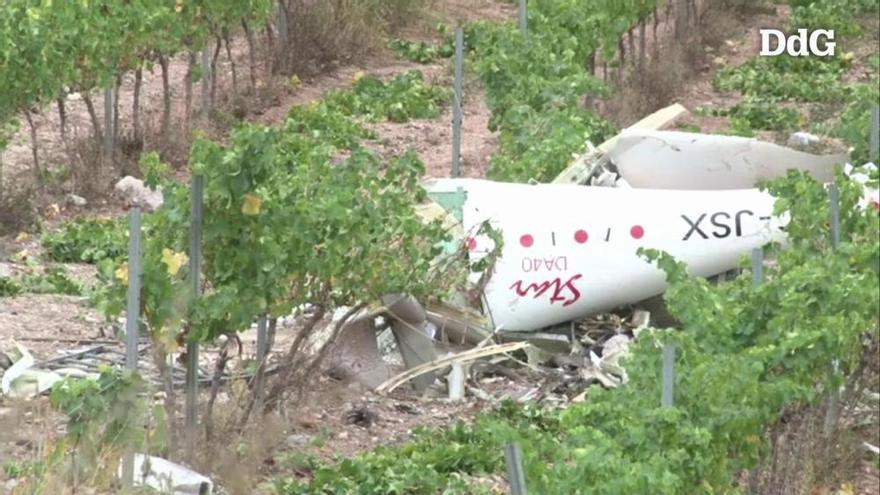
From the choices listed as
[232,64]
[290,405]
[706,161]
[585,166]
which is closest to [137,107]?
[232,64]

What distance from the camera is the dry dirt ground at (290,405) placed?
26.6ft

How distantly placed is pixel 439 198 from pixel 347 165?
6.77 ft

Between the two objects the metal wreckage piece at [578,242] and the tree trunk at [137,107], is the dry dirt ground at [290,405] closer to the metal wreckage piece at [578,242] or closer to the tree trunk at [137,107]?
the metal wreckage piece at [578,242]

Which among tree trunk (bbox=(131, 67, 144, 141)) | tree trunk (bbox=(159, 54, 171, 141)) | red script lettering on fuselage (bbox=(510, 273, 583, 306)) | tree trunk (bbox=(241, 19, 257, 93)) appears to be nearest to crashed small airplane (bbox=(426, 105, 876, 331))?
red script lettering on fuselage (bbox=(510, 273, 583, 306))

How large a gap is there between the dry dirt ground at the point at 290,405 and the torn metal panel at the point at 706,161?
1.95m

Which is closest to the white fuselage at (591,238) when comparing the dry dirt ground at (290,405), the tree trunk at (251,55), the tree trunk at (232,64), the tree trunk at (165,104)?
the dry dirt ground at (290,405)

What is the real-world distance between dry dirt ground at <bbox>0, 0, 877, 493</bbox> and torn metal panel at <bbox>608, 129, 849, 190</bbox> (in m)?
1.95

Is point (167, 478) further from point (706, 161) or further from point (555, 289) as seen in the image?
point (706, 161)

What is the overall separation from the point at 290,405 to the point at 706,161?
3870mm

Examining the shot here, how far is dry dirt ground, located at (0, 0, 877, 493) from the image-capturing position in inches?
319

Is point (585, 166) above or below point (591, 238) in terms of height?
above

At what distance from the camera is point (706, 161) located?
39.5 feet

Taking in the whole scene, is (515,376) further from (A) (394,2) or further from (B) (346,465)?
(A) (394,2)

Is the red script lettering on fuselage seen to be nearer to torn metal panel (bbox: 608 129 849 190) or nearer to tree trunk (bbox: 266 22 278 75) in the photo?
torn metal panel (bbox: 608 129 849 190)
